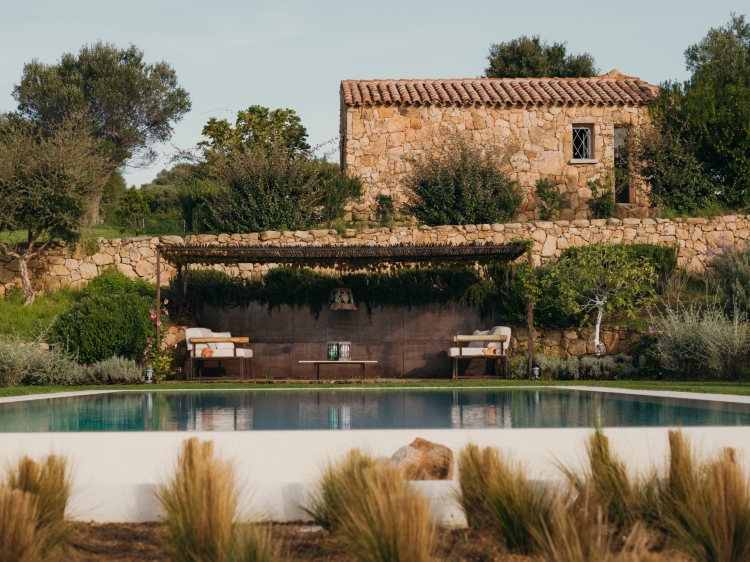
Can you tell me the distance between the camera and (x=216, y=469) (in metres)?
4.35

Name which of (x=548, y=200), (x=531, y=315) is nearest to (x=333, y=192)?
(x=548, y=200)

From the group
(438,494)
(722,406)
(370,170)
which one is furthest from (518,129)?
(438,494)

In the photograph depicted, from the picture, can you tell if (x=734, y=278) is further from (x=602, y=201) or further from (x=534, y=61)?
(x=534, y=61)

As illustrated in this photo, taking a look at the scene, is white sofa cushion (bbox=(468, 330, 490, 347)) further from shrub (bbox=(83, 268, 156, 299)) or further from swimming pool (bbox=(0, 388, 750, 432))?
shrub (bbox=(83, 268, 156, 299))

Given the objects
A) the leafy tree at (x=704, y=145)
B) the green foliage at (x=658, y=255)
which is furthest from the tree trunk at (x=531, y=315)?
the leafy tree at (x=704, y=145)

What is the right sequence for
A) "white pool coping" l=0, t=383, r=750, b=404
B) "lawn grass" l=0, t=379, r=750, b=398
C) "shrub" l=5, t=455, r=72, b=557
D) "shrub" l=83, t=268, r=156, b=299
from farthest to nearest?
"shrub" l=83, t=268, r=156, b=299 < "lawn grass" l=0, t=379, r=750, b=398 < "white pool coping" l=0, t=383, r=750, b=404 < "shrub" l=5, t=455, r=72, b=557

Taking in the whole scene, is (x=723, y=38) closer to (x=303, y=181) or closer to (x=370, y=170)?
(x=370, y=170)

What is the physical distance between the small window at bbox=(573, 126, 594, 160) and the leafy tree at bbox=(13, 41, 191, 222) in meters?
15.7

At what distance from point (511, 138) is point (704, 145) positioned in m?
5.00

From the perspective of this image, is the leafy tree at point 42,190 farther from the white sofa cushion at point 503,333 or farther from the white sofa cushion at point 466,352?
the white sofa cushion at point 503,333

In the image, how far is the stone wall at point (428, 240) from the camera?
20156 millimetres

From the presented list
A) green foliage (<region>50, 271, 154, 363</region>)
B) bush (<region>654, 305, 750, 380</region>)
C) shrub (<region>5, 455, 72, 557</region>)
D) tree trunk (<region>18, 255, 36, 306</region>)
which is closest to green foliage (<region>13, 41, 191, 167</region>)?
tree trunk (<region>18, 255, 36, 306</region>)

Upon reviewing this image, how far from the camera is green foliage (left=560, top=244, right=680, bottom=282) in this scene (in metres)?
19.2

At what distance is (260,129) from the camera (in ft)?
100
